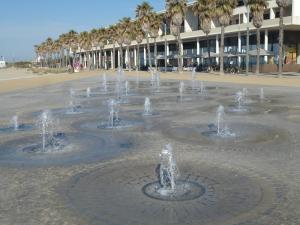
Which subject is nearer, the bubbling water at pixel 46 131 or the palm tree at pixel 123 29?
the bubbling water at pixel 46 131

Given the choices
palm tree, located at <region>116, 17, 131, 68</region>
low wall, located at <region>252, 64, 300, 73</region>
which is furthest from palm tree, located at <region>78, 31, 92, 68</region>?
low wall, located at <region>252, 64, 300, 73</region>

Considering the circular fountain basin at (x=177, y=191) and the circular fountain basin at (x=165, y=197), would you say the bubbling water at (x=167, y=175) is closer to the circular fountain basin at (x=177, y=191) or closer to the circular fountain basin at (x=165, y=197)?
the circular fountain basin at (x=177, y=191)

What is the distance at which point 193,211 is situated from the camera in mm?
6230

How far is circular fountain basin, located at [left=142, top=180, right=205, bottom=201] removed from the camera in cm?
681

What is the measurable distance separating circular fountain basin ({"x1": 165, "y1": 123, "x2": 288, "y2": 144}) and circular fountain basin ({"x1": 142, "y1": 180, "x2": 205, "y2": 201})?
12.2 ft

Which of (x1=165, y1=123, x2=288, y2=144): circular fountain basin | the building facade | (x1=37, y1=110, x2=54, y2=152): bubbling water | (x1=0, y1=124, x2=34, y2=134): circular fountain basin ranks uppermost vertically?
the building facade

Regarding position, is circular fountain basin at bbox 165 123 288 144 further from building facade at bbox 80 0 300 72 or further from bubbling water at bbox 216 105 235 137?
building facade at bbox 80 0 300 72

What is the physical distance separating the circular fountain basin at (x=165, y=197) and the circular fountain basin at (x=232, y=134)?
9.32 ft

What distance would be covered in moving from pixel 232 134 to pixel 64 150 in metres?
4.43

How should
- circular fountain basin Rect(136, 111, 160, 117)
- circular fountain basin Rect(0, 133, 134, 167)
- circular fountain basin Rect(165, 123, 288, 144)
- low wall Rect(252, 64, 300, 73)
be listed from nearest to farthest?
circular fountain basin Rect(0, 133, 134, 167), circular fountain basin Rect(165, 123, 288, 144), circular fountain basin Rect(136, 111, 160, 117), low wall Rect(252, 64, 300, 73)

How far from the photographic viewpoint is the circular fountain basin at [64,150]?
945 cm

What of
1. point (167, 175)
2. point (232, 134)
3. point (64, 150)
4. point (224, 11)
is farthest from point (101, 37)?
point (167, 175)

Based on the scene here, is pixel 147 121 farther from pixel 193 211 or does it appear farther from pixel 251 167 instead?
pixel 193 211

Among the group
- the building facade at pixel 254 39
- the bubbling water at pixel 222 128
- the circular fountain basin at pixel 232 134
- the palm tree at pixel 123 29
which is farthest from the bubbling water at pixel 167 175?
the palm tree at pixel 123 29
